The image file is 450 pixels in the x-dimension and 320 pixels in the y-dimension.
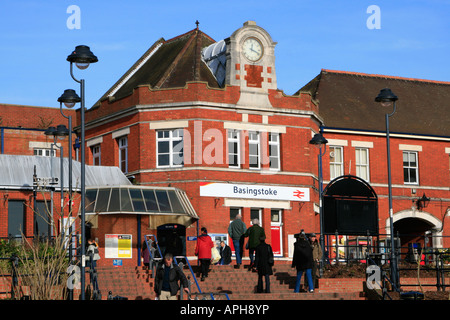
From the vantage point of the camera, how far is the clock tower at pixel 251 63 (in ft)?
117

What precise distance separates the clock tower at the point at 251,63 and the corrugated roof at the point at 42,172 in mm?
6325

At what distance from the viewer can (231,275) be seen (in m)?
26.8

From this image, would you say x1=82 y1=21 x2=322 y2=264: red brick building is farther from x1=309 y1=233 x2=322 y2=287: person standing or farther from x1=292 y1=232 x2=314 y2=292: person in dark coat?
x1=292 y1=232 x2=314 y2=292: person in dark coat

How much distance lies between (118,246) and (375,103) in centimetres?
1786

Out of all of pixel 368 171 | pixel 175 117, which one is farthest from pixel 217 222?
pixel 368 171

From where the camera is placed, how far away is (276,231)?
3506cm

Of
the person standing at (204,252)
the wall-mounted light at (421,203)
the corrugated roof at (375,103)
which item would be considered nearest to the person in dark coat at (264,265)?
the person standing at (204,252)

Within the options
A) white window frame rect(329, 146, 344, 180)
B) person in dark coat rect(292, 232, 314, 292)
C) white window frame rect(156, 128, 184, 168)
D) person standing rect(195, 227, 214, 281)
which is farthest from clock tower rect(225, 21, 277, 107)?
person in dark coat rect(292, 232, 314, 292)

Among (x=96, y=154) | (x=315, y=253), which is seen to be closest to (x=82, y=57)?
(x=315, y=253)

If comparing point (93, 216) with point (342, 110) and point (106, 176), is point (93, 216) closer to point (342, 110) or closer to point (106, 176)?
point (106, 176)

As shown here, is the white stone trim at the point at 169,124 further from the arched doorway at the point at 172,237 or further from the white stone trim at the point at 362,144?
the white stone trim at the point at 362,144

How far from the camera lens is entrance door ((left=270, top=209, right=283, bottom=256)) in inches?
1372
